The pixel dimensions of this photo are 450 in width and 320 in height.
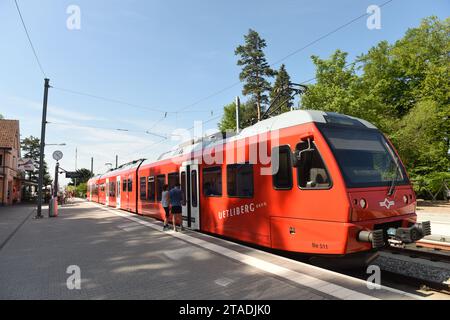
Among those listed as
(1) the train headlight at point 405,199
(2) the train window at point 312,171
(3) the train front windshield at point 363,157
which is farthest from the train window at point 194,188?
(1) the train headlight at point 405,199

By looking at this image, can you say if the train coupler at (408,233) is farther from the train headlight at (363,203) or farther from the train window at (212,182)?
the train window at (212,182)

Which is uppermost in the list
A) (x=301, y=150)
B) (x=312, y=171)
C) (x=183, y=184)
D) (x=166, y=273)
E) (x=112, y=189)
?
(x=301, y=150)

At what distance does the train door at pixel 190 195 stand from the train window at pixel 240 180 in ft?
6.74

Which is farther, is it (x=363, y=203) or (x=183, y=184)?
(x=183, y=184)

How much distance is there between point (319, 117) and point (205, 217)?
4854 millimetres

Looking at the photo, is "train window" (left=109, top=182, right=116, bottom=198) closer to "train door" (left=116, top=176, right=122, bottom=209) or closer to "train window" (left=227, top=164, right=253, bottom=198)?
"train door" (left=116, top=176, right=122, bottom=209)

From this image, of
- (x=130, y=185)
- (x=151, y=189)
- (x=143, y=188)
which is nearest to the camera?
(x=151, y=189)

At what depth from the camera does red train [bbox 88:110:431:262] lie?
5.73m

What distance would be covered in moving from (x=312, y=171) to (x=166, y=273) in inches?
127

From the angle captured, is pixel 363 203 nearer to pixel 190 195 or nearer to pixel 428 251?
pixel 428 251

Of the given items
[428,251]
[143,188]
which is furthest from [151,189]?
[428,251]

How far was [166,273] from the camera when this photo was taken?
5.88m

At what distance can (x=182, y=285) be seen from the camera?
519 centimetres

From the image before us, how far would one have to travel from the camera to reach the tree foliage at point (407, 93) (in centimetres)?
2227
